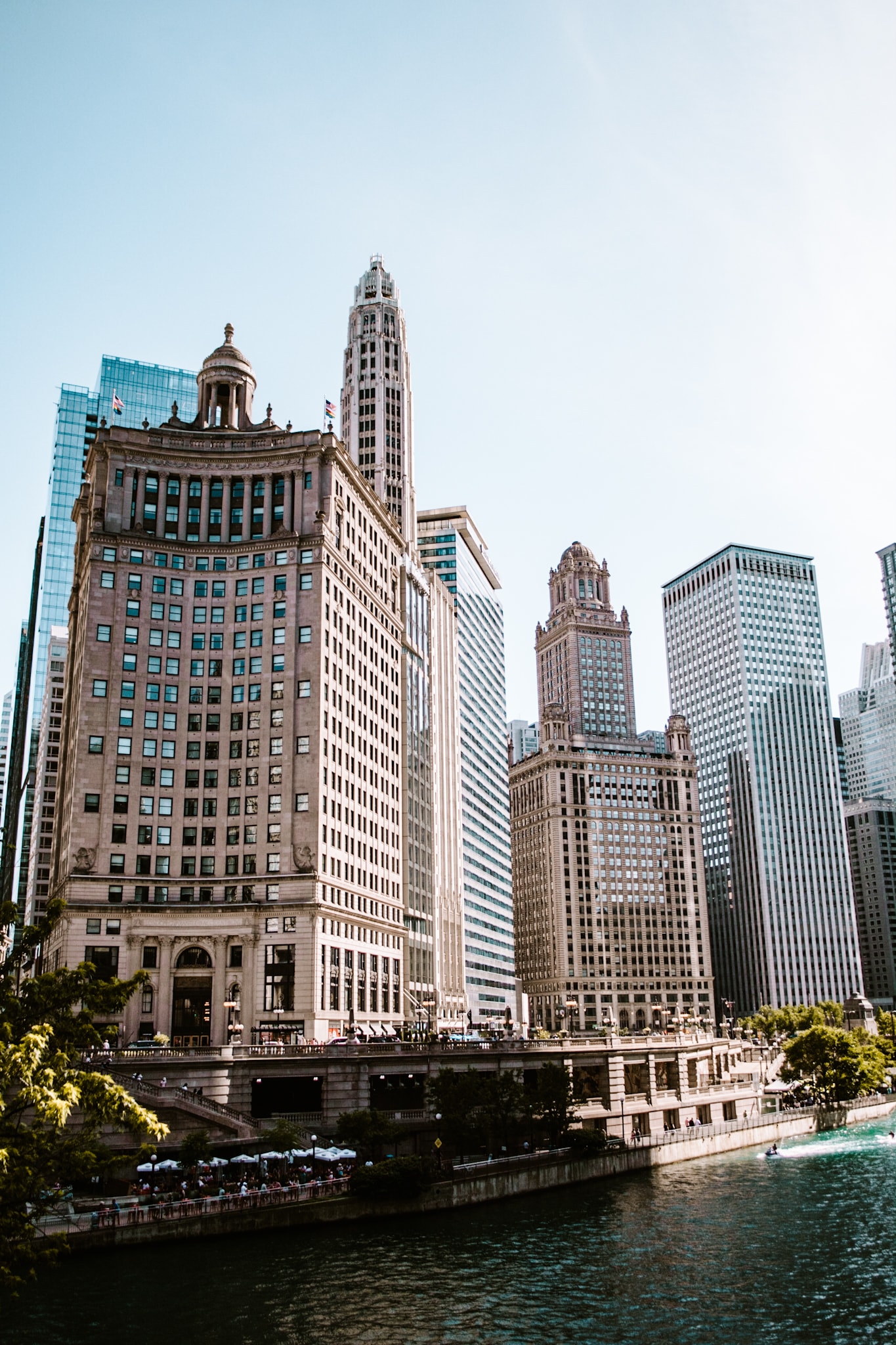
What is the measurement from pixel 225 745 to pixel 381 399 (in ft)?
262

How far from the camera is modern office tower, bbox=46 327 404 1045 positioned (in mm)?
114375

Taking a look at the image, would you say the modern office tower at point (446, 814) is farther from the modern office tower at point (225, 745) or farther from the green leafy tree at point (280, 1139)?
the green leafy tree at point (280, 1139)

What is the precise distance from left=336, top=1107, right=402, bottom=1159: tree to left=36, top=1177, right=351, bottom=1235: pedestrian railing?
709 centimetres

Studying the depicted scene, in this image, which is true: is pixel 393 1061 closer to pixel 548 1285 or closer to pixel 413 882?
pixel 548 1285

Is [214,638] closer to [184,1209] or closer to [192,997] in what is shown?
[192,997]

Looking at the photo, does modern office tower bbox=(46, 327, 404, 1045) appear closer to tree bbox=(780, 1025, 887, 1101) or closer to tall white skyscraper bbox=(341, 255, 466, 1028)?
tall white skyscraper bbox=(341, 255, 466, 1028)

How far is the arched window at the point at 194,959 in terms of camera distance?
4523 inches

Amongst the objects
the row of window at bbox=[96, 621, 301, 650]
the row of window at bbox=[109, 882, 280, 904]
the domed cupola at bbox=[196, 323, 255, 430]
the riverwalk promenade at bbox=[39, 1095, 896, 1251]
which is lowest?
the riverwalk promenade at bbox=[39, 1095, 896, 1251]

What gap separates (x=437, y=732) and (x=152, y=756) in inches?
2636

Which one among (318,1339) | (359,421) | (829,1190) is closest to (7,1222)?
(318,1339)

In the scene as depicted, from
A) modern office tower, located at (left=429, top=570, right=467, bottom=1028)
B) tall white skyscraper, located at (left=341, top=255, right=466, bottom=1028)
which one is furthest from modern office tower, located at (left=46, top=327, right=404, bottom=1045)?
modern office tower, located at (left=429, top=570, right=467, bottom=1028)

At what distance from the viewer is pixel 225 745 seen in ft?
405

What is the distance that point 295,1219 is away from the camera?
234 ft

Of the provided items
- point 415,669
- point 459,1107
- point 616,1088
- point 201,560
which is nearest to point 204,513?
point 201,560
